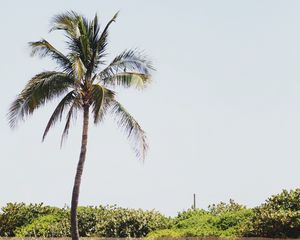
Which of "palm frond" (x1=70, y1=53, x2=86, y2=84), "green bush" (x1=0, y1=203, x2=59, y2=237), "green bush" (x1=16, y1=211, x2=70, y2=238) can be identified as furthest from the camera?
"green bush" (x1=0, y1=203, x2=59, y2=237)

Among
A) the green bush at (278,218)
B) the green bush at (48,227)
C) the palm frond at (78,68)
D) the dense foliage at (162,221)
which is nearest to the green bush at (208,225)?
the dense foliage at (162,221)

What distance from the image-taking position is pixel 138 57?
26.7 metres

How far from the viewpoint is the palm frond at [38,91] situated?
83.8 ft

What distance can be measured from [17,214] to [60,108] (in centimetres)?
1118

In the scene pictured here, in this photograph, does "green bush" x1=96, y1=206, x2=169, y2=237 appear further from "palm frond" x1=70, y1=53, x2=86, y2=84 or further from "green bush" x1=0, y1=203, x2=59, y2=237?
"palm frond" x1=70, y1=53, x2=86, y2=84

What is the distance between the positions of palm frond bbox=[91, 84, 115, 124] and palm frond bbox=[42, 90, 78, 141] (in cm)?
99

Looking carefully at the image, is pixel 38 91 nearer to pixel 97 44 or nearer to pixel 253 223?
pixel 97 44

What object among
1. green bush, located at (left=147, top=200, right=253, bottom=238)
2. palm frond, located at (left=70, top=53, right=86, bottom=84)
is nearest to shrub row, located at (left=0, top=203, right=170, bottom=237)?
green bush, located at (left=147, top=200, right=253, bottom=238)

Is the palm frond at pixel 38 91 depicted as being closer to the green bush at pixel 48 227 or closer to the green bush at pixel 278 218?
the green bush at pixel 48 227

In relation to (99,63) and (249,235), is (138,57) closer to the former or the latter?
(99,63)

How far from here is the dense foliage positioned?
2388 centimetres

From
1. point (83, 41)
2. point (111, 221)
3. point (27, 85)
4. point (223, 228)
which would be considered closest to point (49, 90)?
point (27, 85)

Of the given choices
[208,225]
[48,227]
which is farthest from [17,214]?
[208,225]

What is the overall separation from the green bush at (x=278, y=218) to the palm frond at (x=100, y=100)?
754 cm
